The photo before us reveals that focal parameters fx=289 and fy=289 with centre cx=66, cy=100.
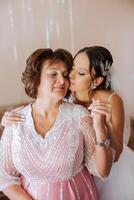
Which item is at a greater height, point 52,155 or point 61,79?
point 61,79

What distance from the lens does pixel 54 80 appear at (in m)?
0.70

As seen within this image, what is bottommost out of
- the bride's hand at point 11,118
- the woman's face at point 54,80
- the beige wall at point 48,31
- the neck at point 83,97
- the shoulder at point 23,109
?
the bride's hand at point 11,118

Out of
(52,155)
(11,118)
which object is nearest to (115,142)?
(52,155)

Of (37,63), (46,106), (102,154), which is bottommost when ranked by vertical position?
(102,154)

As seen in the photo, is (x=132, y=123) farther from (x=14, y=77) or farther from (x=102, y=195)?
(x=14, y=77)

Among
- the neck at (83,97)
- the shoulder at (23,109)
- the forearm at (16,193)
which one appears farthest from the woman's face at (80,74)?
the forearm at (16,193)

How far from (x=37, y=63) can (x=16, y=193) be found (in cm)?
33

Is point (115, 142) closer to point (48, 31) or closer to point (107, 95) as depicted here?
point (107, 95)

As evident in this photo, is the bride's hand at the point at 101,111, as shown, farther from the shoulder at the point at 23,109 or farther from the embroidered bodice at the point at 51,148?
the shoulder at the point at 23,109

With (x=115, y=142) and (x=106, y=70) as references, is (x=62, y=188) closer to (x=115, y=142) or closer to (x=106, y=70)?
(x=115, y=142)

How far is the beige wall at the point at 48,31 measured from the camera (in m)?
0.75

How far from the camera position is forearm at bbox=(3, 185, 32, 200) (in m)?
0.72

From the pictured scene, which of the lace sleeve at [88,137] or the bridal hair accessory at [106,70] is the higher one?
the bridal hair accessory at [106,70]

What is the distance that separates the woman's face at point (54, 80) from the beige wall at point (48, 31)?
7 cm
